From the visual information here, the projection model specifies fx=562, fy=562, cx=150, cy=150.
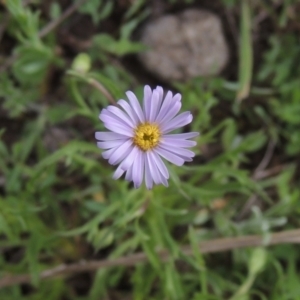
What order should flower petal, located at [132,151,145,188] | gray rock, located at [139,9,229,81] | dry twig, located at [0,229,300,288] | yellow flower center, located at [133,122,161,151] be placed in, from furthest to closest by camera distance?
1. gray rock, located at [139,9,229,81]
2. dry twig, located at [0,229,300,288]
3. yellow flower center, located at [133,122,161,151]
4. flower petal, located at [132,151,145,188]

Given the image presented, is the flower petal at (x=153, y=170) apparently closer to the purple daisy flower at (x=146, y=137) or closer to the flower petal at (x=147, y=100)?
the purple daisy flower at (x=146, y=137)

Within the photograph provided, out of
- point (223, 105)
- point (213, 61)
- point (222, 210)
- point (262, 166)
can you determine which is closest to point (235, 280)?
point (222, 210)

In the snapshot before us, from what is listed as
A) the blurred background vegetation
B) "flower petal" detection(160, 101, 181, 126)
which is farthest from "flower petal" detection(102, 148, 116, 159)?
the blurred background vegetation

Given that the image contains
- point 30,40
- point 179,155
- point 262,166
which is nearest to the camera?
point 179,155

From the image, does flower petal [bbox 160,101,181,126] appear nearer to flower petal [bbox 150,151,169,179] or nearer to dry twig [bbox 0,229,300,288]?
flower petal [bbox 150,151,169,179]

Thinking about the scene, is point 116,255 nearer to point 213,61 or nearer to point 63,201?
point 63,201

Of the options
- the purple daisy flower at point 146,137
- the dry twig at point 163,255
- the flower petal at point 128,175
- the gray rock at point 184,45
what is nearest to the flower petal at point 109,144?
the purple daisy flower at point 146,137

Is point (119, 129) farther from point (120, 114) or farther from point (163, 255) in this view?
point (163, 255)
